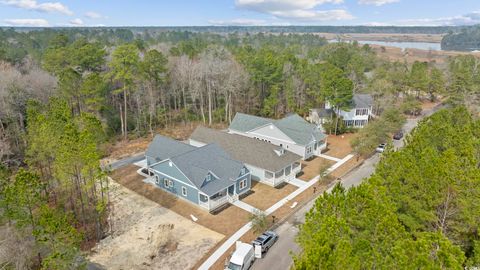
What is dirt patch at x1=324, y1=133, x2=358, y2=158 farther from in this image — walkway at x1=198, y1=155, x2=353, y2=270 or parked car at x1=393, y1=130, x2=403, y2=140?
walkway at x1=198, y1=155, x2=353, y2=270

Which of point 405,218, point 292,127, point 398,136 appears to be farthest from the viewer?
point 398,136

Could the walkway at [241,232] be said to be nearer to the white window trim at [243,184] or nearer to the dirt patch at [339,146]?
the white window trim at [243,184]

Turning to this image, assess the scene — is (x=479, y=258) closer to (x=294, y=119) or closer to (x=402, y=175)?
(x=402, y=175)

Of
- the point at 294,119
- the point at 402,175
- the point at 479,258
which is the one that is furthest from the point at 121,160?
the point at 479,258

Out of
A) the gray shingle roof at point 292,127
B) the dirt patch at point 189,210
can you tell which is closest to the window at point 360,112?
the gray shingle roof at point 292,127

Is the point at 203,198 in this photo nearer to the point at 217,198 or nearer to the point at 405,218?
the point at 217,198

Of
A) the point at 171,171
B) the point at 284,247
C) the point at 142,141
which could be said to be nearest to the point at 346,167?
the point at 284,247

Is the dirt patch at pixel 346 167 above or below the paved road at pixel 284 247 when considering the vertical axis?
above
